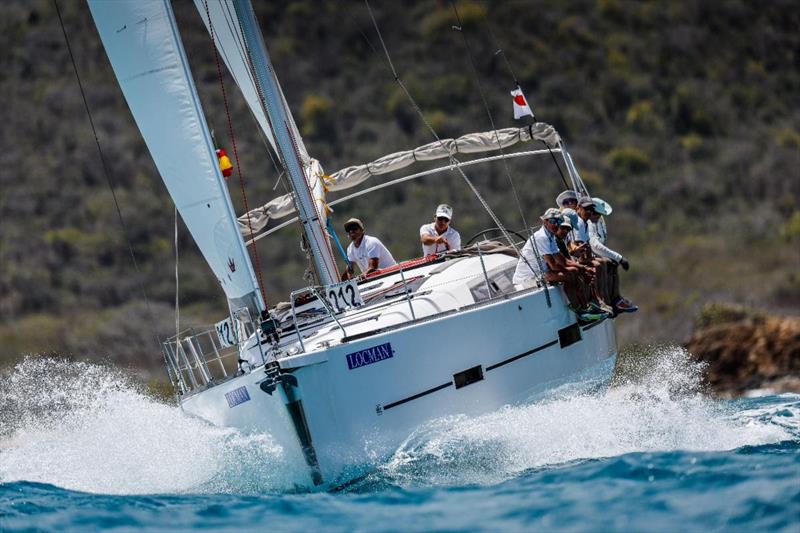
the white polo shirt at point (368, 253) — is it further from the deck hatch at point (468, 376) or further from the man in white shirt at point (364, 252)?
the deck hatch at point (468, 376)

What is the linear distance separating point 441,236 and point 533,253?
1.57 m

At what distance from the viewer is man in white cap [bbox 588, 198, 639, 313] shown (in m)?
10.7

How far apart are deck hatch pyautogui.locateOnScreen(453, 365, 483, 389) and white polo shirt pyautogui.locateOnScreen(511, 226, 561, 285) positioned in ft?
4.36

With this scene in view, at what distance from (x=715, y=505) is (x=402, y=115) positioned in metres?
23.8

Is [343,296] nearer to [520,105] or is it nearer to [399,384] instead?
[399,384]

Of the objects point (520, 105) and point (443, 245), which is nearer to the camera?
point (520, 105)

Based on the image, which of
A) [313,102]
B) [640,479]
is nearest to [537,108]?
[313,102]

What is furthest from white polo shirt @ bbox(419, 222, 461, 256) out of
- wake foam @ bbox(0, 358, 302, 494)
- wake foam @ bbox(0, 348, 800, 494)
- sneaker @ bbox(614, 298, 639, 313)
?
wake foam @ bbox(0, 358, 302, 494)

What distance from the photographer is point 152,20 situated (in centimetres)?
874

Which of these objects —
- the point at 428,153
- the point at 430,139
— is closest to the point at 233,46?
the point at 428,153

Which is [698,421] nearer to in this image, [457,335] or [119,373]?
[457,335]

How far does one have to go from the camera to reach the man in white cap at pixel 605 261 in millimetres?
10680

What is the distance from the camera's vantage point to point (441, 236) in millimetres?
11430

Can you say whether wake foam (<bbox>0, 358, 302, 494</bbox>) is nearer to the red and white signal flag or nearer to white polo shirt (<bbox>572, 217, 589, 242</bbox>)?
white polo shirt (<bbox>572, 217, 589, 242</bbox>)
